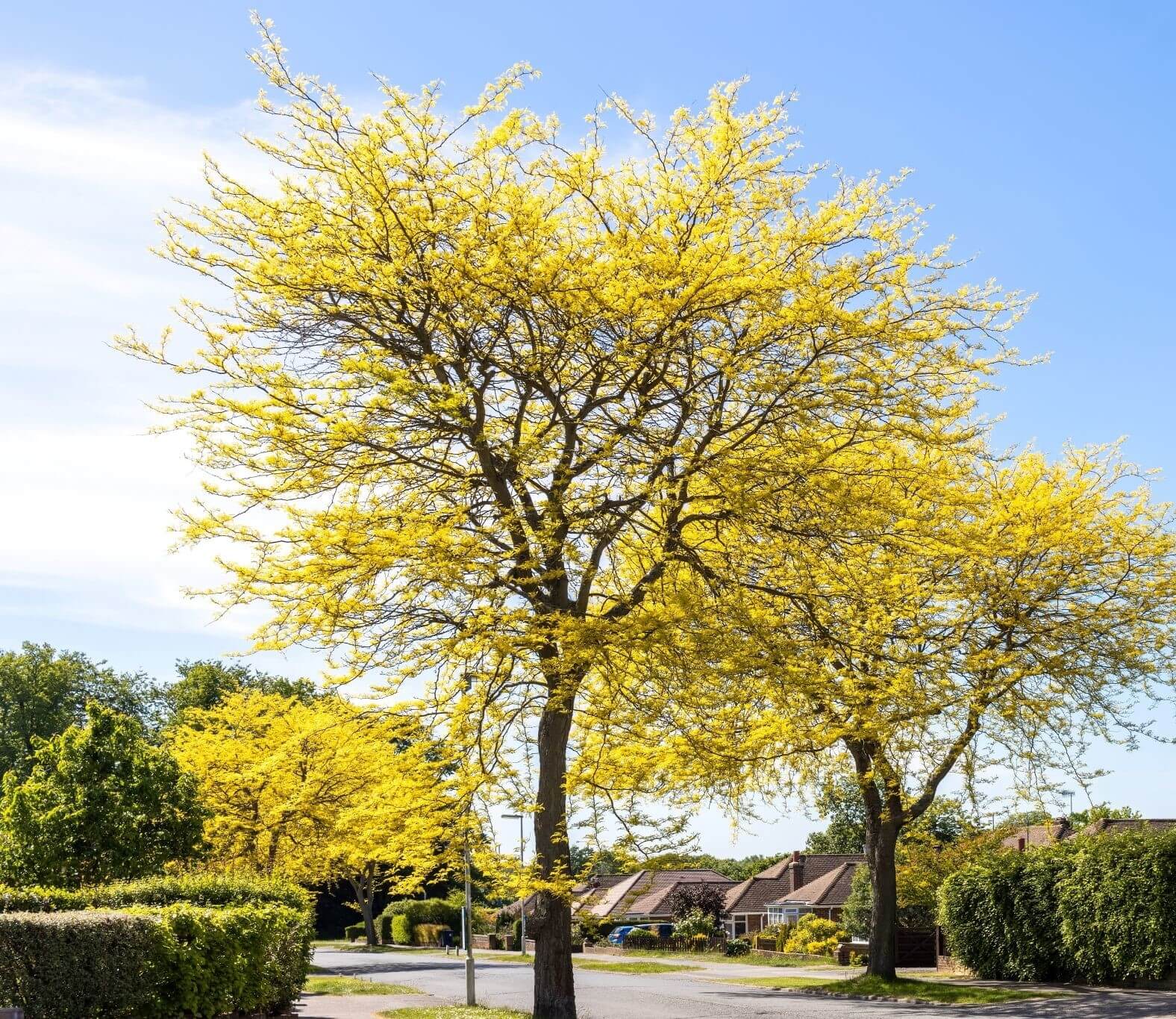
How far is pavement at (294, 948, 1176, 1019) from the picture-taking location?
20328 mm

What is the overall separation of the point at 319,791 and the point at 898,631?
41.0 feet

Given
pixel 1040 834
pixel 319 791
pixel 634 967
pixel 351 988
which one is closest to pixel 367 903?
pixel 634 967

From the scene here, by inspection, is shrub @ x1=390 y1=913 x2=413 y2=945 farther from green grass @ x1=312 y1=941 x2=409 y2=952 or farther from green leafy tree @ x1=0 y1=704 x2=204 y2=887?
green leafy tree @ x1=0 y1=704 x2=204 y2=887

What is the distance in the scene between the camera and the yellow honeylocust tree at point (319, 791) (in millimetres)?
14477

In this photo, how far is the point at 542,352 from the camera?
14.4 meters

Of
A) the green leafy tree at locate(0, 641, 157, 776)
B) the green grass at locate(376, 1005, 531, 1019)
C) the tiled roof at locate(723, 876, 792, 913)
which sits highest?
the green leafy tree at locate(0, 641, 157, 776)

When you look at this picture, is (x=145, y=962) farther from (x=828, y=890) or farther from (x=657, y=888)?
(x=657, y=888)

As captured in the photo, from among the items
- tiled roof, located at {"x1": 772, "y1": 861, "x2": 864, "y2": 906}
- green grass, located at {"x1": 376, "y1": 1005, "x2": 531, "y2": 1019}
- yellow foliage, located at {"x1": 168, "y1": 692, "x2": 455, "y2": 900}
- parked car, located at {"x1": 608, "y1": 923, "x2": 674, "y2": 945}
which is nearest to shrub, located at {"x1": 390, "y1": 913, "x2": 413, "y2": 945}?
parked car, located at {"x1": 608, "y1": 923, "x2": 674, "y2": 945}

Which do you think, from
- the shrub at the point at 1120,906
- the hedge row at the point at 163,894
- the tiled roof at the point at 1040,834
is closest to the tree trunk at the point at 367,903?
the tiled roof at the point at 1040,834

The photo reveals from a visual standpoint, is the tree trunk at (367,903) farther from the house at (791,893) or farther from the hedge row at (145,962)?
the hedge row at (145,962)

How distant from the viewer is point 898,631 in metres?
20.5

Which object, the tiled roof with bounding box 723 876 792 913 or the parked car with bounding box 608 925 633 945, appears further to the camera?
the tiled roof with bounding box 723 876 792 913

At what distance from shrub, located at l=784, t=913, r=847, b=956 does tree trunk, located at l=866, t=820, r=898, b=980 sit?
1568cm

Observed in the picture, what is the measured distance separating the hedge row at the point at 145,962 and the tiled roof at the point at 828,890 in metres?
40.5
